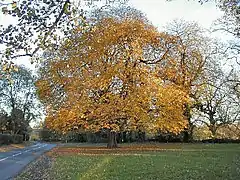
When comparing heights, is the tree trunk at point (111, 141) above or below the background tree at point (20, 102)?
below

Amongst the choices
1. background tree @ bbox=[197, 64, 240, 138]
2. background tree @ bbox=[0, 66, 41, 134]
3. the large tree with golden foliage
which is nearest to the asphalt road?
the large tree with golden foliage

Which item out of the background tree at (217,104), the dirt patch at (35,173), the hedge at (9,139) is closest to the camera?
the dirt patch at (35,173)

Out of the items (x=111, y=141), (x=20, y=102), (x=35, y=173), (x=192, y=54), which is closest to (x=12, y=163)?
(x=35, y=173)

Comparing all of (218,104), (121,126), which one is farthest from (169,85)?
(218,104)

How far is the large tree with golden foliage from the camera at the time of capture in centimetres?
3028

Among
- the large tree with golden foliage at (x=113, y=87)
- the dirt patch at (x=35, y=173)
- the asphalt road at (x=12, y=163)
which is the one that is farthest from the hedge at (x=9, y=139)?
the dirt patch at (x=35, y=173)

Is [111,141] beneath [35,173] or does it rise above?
above

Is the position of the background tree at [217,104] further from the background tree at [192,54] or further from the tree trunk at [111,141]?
the tree trunk at [111,141]

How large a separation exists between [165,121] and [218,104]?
705 inches

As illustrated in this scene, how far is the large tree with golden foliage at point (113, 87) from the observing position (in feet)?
99.3

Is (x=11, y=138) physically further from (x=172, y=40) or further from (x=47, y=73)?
(x=172, y=40)

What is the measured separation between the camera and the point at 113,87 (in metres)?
31.4

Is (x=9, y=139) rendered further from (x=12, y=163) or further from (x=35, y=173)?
(x=35, y=173)

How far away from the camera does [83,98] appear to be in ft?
99.9
